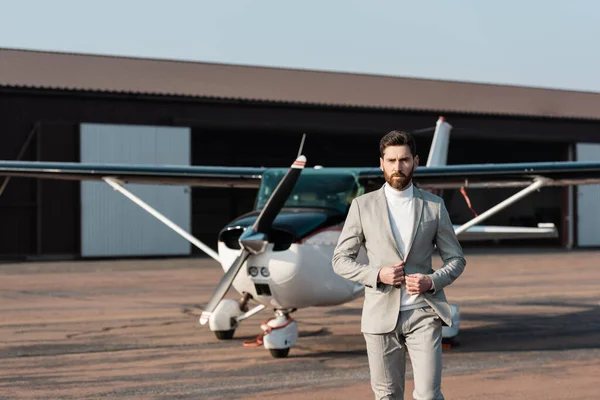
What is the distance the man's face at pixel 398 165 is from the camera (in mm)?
3602

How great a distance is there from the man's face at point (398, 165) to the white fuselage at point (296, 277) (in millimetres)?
4104

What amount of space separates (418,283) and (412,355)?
0.38 metres

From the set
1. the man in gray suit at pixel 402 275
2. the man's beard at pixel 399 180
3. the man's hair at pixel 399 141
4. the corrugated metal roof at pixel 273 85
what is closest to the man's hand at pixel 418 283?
the man in gray suit at pixel 402 275

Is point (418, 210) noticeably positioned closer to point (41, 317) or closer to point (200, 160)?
point (41, 317)

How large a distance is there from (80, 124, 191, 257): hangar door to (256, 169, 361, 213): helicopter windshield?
60.9 ft

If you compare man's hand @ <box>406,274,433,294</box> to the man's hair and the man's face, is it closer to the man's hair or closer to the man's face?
the man's face

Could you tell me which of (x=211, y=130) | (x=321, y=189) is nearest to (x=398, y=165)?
(x=321, y=189)

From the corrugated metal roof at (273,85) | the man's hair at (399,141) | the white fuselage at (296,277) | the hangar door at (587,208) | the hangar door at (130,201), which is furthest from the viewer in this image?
the hangar door at (587,208)

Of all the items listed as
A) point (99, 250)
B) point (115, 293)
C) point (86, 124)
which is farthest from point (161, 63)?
point (115, 293)

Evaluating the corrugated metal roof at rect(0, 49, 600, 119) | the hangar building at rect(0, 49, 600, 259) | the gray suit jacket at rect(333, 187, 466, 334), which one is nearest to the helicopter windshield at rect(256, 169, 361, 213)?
the gray suit jacket at rect(333, 187, 466, 334)

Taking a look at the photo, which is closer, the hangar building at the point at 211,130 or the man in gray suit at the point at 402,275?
the man in gray suit at the point at 402,275

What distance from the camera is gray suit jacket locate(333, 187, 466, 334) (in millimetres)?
3613

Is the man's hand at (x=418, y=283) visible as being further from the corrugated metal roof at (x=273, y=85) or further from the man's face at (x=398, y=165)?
the corrugated metal roof at (x=273, y=85)

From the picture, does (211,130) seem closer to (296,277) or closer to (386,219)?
(296,277)
